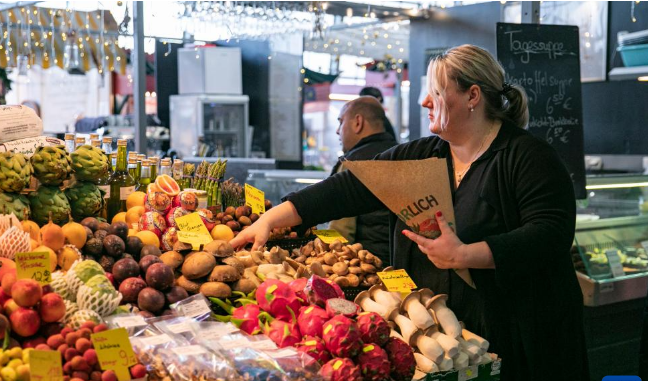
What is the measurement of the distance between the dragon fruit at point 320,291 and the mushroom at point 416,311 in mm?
252

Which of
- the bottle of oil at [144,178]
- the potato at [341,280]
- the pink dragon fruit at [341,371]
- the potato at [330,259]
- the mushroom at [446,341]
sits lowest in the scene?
the mushroom at [446,341]

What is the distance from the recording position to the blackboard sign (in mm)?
4879

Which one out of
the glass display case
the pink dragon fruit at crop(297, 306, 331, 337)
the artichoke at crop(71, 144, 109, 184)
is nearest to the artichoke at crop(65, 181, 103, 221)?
the artichoke at crop(71, 144, 109, 184)

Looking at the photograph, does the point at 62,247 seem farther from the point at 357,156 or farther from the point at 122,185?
the point at 357,156

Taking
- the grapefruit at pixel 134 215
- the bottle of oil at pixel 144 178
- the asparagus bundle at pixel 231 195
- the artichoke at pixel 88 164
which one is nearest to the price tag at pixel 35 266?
the artichoke at pixel 88 164

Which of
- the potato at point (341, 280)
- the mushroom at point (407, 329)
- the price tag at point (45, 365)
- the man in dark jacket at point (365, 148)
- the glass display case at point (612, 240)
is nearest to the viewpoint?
the price tag at point (45, 365)

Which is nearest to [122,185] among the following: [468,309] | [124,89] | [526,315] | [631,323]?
[468,309]

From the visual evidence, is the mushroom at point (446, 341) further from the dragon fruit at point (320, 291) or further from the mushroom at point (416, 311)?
the dragon fruit at point (320, 291)

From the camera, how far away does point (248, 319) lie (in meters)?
2.18

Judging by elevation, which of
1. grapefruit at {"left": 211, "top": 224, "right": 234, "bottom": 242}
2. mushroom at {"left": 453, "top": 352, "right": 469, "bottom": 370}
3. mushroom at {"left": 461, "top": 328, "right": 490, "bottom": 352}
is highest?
grapefruit at {"left": 211, "top": 224, "right": 234, "bottom": 242}

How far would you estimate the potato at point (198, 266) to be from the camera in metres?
2.38

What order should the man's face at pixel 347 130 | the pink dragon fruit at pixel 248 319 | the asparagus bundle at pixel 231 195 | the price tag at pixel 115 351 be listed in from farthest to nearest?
the man's face at pixel 347 130 < the asparagus bundle at pixel 231 195 < the pink dragon fruit at pixel 248 319 < the price tag at pixel 115 351

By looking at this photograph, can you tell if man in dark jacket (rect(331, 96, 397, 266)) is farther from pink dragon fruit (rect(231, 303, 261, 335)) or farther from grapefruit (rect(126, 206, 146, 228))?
pink dragon fruit (rect(231, 303, 261, 335))

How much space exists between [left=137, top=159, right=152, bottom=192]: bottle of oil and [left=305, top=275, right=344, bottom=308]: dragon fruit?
1194 millimetres
